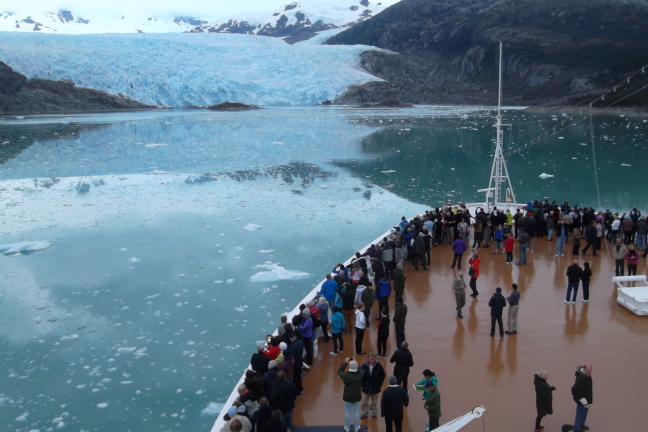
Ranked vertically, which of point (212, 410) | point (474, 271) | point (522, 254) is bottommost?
point (212, 410)

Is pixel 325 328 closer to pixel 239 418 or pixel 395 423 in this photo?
pixel 395 423

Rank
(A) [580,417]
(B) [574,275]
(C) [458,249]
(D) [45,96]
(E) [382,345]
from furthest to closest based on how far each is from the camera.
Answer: (D) [45,96] → (C) [458,249] → (B) [574,275] → (E) [382,345] → (A) [580,417]

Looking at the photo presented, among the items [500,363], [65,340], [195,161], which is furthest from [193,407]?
[195,161]

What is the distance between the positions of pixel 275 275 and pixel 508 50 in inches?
3593

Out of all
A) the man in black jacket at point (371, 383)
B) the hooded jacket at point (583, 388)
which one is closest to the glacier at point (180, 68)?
the man in black jacket at point (371, 383)

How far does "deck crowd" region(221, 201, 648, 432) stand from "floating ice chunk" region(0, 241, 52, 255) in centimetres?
840

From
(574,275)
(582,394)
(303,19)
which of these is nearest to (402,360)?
(582,394)

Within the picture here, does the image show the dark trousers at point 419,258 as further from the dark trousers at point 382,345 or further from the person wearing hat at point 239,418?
the person wearing hat at point 239,418

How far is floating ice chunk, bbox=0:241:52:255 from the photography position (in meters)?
13.1

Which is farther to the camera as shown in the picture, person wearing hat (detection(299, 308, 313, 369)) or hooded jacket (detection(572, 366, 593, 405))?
person wearing hat (detection(299, 308, 313, 369))

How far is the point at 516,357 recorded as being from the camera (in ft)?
23.4

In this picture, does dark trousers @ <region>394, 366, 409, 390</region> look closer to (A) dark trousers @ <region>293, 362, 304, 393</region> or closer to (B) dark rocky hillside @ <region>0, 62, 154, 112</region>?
(A) dark trousers @ <region>293, 362, 304, 393</region>

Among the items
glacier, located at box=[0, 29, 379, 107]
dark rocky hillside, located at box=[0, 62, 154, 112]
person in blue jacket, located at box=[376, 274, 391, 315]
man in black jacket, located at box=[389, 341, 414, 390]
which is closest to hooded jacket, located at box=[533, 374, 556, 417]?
man in black jacket, located at box=[389, 341, 414, 390]

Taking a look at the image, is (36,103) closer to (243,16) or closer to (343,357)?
(343,357)
